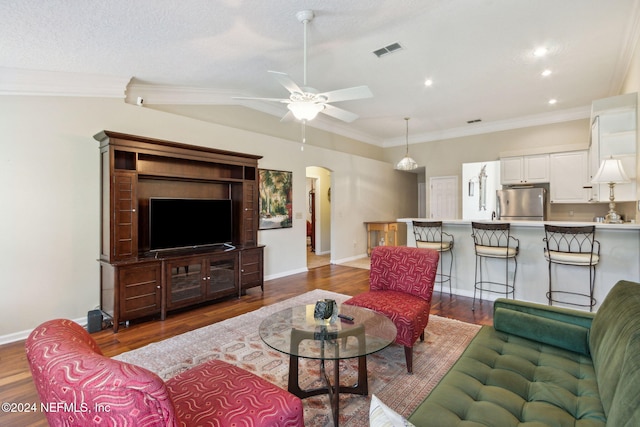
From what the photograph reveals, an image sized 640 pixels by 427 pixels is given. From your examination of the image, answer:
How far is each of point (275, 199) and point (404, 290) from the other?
3228mm

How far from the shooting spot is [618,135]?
3766 mm

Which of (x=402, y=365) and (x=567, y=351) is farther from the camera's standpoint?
(x=402, y=365)

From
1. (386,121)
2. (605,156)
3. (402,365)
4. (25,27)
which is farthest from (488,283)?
(25,27)

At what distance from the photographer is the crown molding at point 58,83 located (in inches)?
122

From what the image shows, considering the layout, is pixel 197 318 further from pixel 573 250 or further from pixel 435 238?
pixel 573 250

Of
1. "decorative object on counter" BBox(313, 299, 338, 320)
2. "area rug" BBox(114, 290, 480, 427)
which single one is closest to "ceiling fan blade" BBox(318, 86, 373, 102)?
"decorative object on counter" BBox(313, 299, 338, 320)

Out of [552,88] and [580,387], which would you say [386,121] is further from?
[580,387]

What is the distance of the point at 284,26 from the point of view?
9.75ft

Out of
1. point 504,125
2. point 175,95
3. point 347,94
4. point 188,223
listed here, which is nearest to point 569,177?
point 504,125

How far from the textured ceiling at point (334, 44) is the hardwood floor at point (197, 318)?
9.44 ft

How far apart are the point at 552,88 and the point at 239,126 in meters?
5.09

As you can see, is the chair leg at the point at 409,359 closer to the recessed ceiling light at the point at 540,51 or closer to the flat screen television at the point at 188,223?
the flat screen television at the point at 188,223

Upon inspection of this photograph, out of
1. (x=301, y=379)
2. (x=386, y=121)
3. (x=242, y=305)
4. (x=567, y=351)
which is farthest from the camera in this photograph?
(x=386, y=121)

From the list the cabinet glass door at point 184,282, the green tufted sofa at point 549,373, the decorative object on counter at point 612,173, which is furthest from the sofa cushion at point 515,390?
the cabinet glass door at point 184,282
